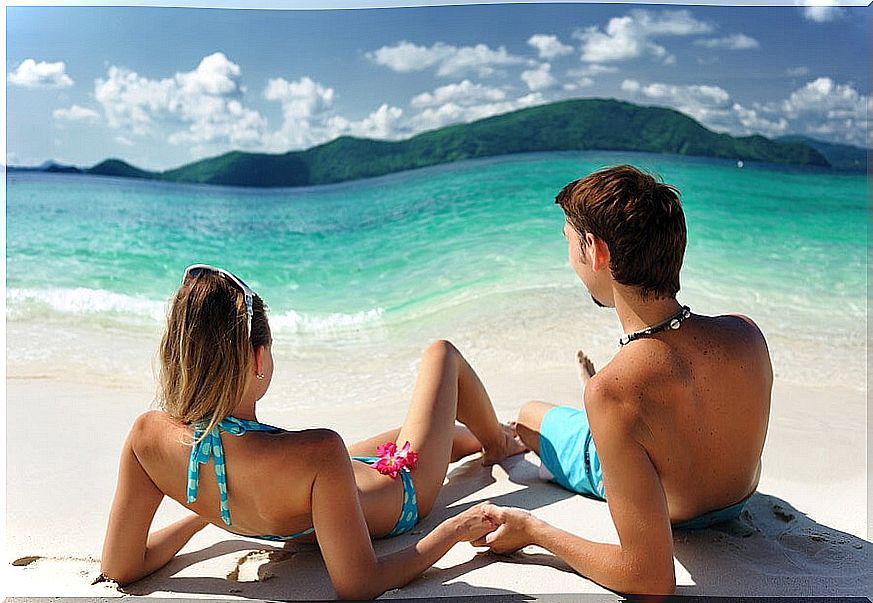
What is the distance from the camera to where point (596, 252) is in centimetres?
152

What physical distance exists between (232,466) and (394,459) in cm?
47

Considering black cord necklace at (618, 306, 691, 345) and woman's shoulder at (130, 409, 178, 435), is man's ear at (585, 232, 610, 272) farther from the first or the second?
woman's shoulder at (130, 409, 178, 435)

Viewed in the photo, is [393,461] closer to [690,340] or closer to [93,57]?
[690,340]

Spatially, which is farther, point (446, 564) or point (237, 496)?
point (446, 564)

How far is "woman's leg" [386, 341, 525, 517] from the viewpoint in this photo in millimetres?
1915

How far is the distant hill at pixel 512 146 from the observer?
10.9m

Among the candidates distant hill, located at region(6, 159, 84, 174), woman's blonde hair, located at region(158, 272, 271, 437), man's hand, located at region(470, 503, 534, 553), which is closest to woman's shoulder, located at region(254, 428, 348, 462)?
woman's blonde hair, located at region(158, 272, 271, 437)

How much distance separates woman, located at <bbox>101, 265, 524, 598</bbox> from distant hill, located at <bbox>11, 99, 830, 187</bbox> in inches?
377

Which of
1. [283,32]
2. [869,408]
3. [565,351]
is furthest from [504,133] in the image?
[869,408]

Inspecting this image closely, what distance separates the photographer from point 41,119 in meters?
9.87

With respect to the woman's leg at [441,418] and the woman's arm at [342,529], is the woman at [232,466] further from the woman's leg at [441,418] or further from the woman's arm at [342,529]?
the woman's leg at [441,418]

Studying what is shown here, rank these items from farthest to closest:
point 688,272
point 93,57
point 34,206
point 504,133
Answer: point 504,133
point 93,57
point 34,206
point 688,272

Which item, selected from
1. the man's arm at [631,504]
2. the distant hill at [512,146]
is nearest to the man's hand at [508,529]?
the man's arm at [631,504]

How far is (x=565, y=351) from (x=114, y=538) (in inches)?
120
